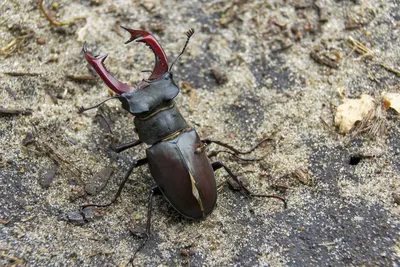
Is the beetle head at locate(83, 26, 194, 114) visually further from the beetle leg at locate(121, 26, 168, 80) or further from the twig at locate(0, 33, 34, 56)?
the twig at locate(0, 33, 34, 56)

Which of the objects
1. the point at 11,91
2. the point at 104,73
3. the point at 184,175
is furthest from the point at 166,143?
the point at 11,91

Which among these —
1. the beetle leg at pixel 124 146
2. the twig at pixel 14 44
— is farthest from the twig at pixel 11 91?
the beetle leg at pixel 124 146

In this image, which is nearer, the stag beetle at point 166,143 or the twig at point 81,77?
the stag beetle at point 166,143

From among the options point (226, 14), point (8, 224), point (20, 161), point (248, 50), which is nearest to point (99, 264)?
point (8, 224)

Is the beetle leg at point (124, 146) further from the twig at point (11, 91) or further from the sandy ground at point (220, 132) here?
the twig at point (11, 91)

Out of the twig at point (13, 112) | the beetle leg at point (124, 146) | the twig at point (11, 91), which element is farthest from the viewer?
the twig at point (11, 91)

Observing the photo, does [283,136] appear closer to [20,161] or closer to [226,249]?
[226,249]

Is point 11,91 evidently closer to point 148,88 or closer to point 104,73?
point 104,73
